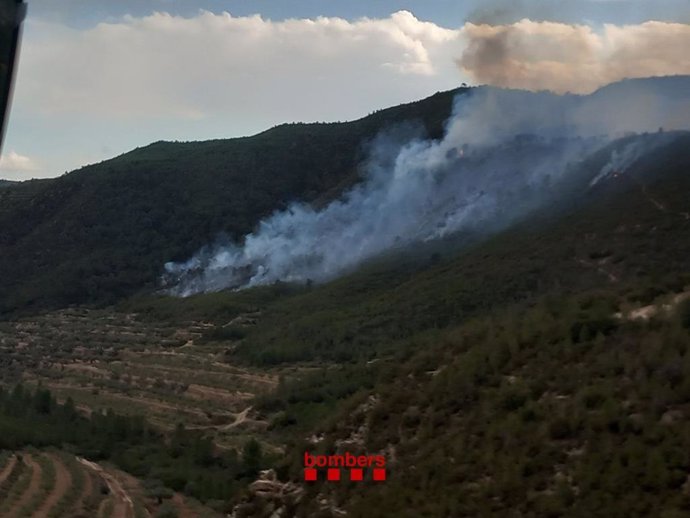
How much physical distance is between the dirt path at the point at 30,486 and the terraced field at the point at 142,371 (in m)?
9.04

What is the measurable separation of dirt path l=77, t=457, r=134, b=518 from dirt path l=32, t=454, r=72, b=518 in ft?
3.93

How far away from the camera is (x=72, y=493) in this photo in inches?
1005

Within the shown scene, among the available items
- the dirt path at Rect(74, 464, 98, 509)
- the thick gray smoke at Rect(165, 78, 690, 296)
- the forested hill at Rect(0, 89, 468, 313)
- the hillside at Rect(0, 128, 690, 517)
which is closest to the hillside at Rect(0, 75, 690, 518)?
the hillside at Rect(0, 128, 690, 517)

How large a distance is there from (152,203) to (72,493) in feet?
341

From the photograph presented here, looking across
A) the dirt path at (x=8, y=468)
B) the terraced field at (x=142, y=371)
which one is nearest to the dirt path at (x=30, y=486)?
the dirt path at (x=8, y=468)

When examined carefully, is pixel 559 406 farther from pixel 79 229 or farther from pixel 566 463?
pixel 79 229

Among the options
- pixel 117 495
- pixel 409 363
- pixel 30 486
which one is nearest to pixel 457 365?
pixel 409 363

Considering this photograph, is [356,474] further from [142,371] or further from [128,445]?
[142,371]

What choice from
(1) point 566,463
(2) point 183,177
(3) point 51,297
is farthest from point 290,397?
(2) point 183,177

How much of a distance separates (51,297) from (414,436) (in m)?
86.8

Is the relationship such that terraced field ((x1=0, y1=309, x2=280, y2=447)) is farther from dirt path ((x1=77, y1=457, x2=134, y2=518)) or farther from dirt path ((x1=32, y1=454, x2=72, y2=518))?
dirt path ((x1=32, y1=454, x2=72, y2=518))

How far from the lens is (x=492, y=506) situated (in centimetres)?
1359

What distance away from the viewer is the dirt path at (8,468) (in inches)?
1063

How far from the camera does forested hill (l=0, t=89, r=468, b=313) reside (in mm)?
105938
